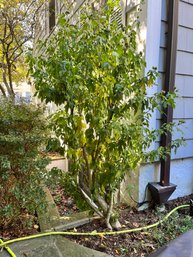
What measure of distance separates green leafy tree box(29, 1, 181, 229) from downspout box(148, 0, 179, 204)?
55cm

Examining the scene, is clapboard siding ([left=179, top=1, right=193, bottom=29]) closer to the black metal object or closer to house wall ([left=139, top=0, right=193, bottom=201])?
house wall ([left=139, top=0, right=193, bottom=201])

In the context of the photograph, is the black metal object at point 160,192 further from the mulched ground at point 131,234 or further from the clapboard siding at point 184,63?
the clapboard siding at point 184,63

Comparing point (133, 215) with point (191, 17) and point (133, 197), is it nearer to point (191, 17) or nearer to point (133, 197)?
point (133, 197)


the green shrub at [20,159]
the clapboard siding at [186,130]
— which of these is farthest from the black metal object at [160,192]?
the green shrub at [20,159]

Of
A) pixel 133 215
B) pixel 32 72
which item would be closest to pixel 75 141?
pixel 32 72

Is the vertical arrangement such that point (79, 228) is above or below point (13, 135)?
below

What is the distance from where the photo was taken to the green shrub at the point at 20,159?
1.96 m

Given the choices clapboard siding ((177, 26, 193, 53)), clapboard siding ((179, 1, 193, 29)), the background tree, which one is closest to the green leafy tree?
clapboard siding ((177, 26, 193, 53))

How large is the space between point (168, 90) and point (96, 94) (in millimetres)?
1012

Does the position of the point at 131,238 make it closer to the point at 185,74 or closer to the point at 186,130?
the point at 186,130

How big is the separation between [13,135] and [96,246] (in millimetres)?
1142

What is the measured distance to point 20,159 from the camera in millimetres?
2000

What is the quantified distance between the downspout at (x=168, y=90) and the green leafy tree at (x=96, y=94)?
547 mm

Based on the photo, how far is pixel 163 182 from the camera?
2.72 meters
